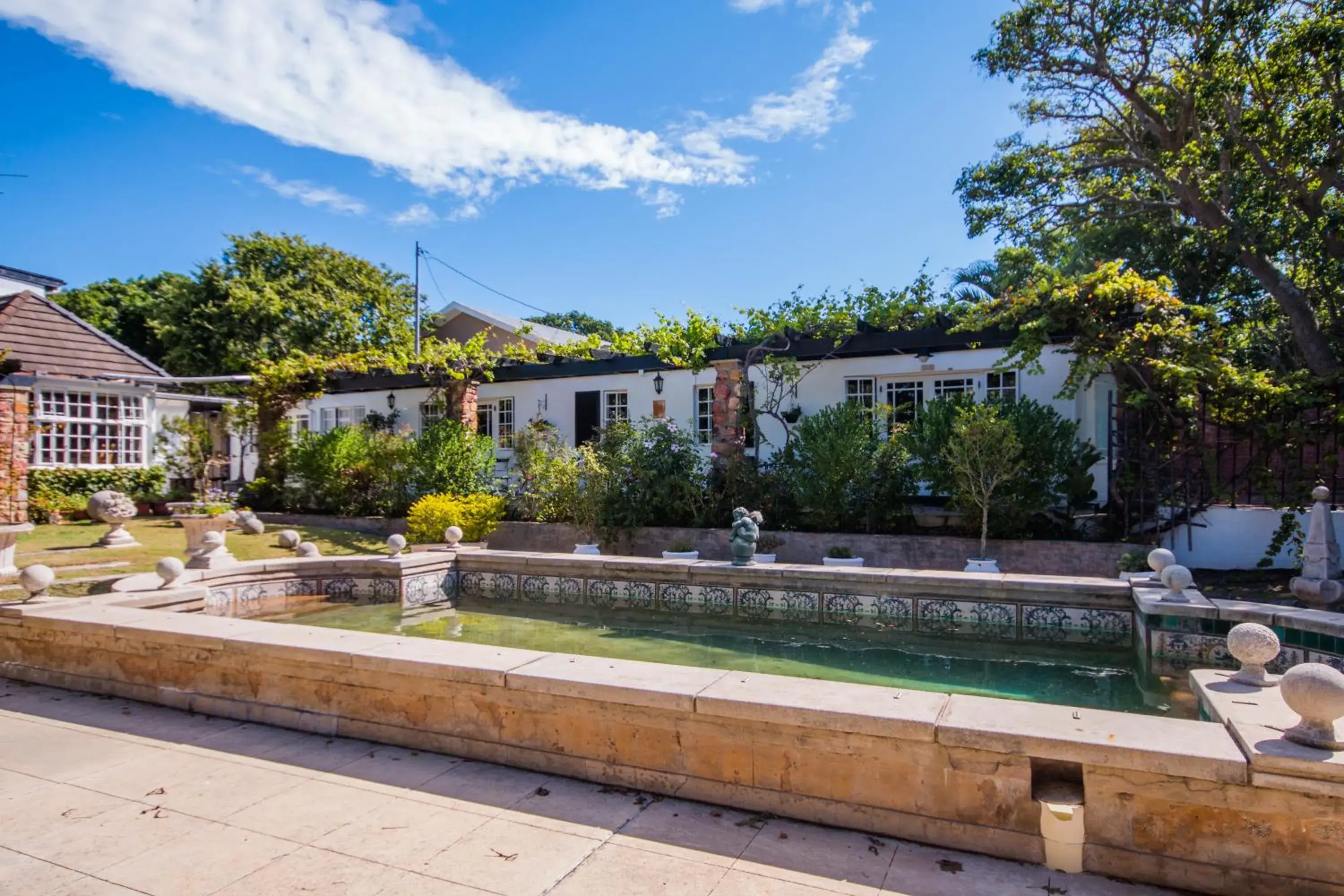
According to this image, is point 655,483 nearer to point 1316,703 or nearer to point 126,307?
point 1316,703

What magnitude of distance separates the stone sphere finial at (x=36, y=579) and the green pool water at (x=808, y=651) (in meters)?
2.00

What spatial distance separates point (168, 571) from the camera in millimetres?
6145

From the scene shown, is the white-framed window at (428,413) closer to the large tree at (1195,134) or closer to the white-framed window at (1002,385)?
the white-framed window at (1002,385)

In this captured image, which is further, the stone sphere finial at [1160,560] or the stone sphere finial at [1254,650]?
the stone sphere finial at [1160,560]

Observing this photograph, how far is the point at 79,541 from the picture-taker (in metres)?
10.7

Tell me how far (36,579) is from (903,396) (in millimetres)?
11013

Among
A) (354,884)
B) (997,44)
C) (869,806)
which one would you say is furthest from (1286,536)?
(354,884)

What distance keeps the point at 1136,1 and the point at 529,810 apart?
491 inches

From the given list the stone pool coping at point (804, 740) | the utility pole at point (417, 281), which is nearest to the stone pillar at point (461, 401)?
the utility pole at point (417, 281)

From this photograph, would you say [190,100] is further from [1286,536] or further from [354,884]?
[1286,536]

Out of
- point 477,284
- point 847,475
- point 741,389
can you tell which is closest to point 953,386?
Answer: point 847,475

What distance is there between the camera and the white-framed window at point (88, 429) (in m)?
13.9

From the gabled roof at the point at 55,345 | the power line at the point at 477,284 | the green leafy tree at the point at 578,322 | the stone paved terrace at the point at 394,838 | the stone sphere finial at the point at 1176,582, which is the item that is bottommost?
the stone paved terrace at the point at 394,838

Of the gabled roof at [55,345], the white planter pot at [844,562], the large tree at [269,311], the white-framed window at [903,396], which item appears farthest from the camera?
the large tree at [269,311]
